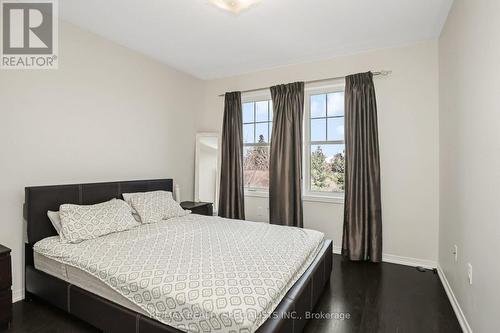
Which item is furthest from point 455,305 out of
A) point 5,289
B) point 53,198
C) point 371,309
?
point 53,198

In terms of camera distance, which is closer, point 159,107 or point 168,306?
point 168,306

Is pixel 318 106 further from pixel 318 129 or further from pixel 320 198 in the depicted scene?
pixel 320 198

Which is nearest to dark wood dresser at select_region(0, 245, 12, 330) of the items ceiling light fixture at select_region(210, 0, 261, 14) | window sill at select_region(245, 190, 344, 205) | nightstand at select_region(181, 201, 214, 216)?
nightstand at select_region(181, 201, 214, 216)

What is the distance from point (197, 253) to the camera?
2012mm

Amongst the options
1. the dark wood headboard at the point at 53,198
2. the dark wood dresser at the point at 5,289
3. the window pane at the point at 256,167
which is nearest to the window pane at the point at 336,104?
the window pane at the point at 256,167

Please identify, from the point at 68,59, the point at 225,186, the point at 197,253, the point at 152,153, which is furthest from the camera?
the point at 225,186

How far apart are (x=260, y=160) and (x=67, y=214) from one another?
267 centimetres

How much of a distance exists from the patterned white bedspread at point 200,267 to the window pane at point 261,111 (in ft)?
6.77

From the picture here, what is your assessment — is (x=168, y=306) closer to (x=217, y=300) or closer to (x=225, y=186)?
(x=217, y=300)

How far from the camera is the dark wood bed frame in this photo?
5.11ft

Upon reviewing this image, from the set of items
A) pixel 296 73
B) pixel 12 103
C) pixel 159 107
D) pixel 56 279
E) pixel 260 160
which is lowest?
pixel 56 279

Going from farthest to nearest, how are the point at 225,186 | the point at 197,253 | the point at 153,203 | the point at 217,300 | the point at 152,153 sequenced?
the point at 225,186 < the point at 152,153 < the point at 153,203 < the point at 197,253 < the point at 217,300

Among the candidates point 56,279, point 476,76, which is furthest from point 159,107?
point 476,76

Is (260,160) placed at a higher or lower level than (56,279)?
higher
